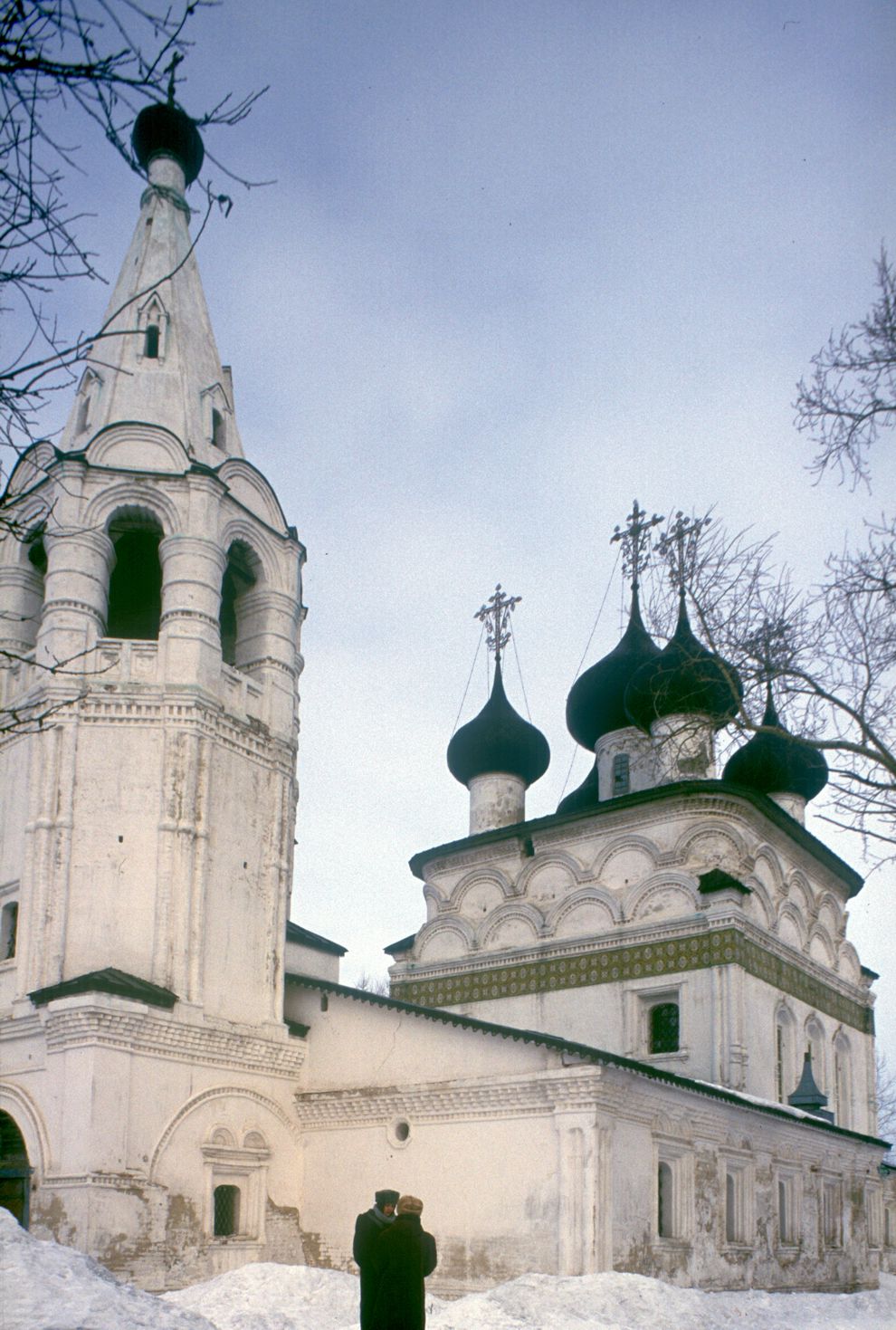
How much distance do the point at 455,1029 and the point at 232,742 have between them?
12.3 ft

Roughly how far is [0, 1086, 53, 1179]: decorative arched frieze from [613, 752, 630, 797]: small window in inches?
372

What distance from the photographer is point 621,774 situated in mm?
19219

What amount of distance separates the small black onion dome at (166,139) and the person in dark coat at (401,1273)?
544 inches

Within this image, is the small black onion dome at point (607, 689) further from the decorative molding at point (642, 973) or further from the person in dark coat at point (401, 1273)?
the person in dark coat at point (401, 1273)

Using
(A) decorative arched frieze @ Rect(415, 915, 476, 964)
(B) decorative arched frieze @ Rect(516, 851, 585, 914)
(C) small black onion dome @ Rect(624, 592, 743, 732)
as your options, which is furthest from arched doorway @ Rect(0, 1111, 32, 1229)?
(B) decorative arched frieze @ Rect(516, 851, 585, 914)

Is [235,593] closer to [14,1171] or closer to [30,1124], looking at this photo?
[30,1124]

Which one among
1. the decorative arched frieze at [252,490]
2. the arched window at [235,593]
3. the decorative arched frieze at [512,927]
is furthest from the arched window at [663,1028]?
the decorative arched frieze at [252,490]

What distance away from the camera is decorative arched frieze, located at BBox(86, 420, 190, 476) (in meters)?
14.6

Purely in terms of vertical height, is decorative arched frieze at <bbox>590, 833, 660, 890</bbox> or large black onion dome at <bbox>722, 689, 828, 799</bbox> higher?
large black onion dome at <bbox>722, 689, 828, 799</bbox>

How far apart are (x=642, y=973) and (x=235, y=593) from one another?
6.81 meters

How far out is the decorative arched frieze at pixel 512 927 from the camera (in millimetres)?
18156

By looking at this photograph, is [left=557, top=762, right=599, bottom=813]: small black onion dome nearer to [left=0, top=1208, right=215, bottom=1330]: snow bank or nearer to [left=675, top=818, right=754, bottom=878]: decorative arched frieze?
[left=675, top=818, right=754, bottom=878]: decorative arched frieze

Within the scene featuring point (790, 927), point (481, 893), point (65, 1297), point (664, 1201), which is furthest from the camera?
point (481, 893)

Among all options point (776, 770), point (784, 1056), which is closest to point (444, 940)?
point (784, 1056)
